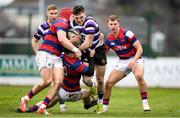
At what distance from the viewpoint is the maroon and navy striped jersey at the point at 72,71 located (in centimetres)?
2023

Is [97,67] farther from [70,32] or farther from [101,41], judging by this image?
[70,32]

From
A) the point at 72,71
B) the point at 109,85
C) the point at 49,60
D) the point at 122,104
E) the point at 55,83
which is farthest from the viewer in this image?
the point at 122,104

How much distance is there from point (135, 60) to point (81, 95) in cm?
150

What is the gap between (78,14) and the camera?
1995 cm

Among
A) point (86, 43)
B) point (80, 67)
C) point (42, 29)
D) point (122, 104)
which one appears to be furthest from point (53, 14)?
point (122, 104)

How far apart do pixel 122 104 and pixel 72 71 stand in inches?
162

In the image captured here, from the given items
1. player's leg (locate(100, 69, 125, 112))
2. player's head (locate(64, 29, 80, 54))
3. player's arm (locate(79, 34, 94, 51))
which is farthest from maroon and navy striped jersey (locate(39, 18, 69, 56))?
player's leg (locate(100, 69, 125, 112))

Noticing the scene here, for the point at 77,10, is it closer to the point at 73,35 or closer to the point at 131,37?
the point at 73,35

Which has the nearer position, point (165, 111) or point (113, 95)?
point (165, 111)

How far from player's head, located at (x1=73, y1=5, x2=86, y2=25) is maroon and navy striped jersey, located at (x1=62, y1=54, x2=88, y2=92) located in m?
0.86

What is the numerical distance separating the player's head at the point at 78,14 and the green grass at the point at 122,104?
6.85ft

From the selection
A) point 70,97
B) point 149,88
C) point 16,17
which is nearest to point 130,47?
point 70,97

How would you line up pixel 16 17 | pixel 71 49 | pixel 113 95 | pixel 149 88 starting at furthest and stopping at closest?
1. pixel 16 17
2. pixel 149 88
3. pixel 113 95
4. pixel 71 49

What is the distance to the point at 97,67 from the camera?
22.2 m
